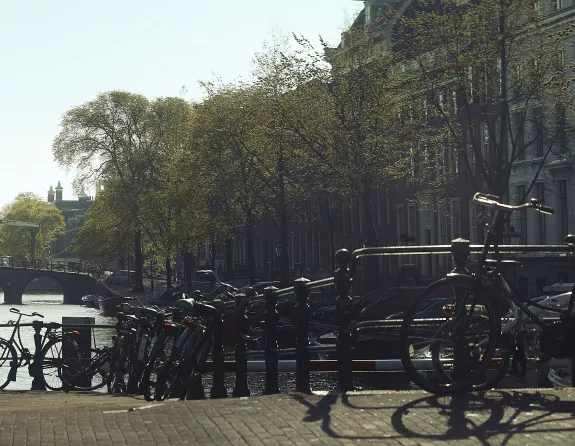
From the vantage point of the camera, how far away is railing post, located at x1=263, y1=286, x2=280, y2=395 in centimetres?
1029

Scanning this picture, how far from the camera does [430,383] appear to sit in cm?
819

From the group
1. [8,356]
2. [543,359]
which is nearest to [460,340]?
[543,359]

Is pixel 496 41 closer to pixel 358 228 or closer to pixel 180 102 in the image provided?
pixel 358 228

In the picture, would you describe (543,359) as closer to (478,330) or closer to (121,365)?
(478,330)

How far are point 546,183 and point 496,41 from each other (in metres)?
11.0

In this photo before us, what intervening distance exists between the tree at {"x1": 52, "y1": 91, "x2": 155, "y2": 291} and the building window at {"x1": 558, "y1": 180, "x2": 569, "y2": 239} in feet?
114

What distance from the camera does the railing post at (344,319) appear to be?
8891 mm

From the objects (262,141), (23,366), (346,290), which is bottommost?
(23,366)

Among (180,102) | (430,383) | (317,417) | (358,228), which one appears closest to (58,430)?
(317,417)

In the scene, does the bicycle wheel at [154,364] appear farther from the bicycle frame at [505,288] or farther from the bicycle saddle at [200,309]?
the bicycle frame at [505,288]

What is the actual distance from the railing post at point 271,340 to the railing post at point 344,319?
4.35 ft

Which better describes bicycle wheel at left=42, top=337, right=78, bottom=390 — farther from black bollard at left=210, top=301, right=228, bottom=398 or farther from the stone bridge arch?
the stone bridge arch

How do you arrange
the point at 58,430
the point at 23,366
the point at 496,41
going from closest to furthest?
the point at 58,430
the point at 23,366
the point at 496,41

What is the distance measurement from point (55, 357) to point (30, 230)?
123 meters
